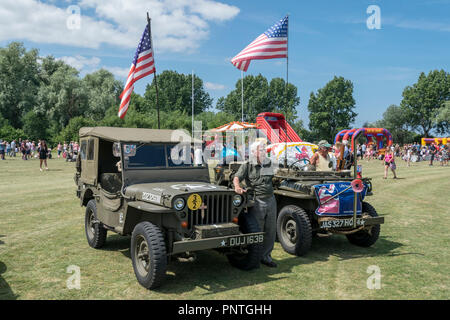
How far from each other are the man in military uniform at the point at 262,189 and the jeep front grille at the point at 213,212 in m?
0.60

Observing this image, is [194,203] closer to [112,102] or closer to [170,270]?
[170,270]

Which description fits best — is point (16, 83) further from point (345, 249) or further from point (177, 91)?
point (345, 249)

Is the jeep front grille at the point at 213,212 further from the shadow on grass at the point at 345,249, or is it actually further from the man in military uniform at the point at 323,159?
the man in military uniform at the point at 323,159

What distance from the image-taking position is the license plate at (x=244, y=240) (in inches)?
198

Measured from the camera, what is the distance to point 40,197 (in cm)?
1265

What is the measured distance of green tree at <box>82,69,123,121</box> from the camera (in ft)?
169

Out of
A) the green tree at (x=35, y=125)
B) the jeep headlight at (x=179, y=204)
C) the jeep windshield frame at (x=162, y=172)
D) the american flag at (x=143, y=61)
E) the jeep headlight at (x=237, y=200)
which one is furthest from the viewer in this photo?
the green tree at (x=35, y=125)

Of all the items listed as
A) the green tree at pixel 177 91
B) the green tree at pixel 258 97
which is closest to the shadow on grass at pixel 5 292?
the green tree at pixel 258 97

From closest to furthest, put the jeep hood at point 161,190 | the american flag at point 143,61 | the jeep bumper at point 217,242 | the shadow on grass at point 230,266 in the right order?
the jeep bumper at point 217,242, the jeep hood at point 161,190, the shadow on grass at point 230,266, the american flag at point 143,61

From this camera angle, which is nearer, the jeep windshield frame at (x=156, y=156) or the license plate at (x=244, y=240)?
the license plate at (x=244, y=240)
